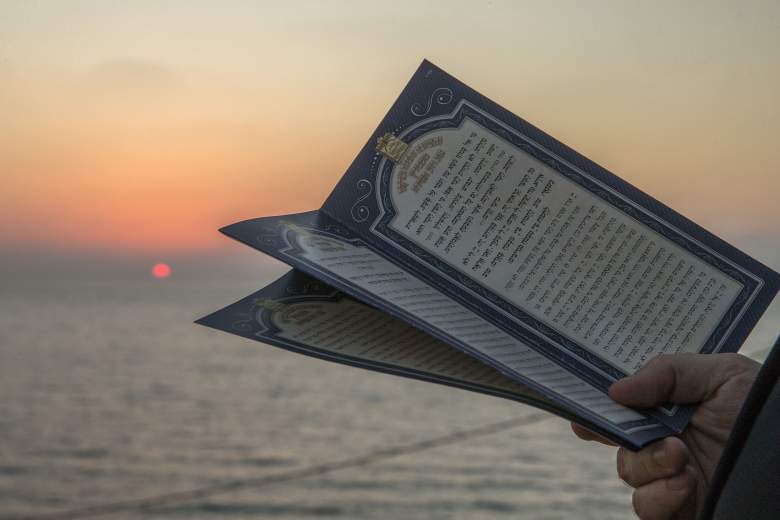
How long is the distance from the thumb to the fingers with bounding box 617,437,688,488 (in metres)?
0.03

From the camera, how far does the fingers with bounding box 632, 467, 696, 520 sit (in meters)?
0.74

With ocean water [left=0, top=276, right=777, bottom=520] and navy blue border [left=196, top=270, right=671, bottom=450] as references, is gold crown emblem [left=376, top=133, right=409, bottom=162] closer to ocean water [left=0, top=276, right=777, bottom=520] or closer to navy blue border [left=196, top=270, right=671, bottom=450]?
navy blue border [left=196, top=270, right=671, bottom=450]

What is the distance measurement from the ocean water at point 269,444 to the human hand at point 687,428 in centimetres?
254

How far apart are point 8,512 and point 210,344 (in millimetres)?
18915

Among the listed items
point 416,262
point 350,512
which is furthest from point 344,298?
point 350,512

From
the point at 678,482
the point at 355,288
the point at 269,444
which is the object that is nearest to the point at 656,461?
the point at 678,482

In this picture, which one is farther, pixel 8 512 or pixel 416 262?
pixel 8 512

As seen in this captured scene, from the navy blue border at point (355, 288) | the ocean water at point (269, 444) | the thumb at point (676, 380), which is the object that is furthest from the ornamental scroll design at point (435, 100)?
the ocean water at point (269, 444)

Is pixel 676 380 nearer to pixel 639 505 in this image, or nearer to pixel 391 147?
pixel 639 505

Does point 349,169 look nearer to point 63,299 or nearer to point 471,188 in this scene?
point 471,188

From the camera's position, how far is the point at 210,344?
29.0 m

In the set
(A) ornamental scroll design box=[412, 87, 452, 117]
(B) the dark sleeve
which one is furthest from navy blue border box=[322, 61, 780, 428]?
(B) the dark sleeve

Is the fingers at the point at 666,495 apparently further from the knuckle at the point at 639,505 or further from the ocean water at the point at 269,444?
the ocean water at the point at 269,444

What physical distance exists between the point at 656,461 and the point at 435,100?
314 millimetres
